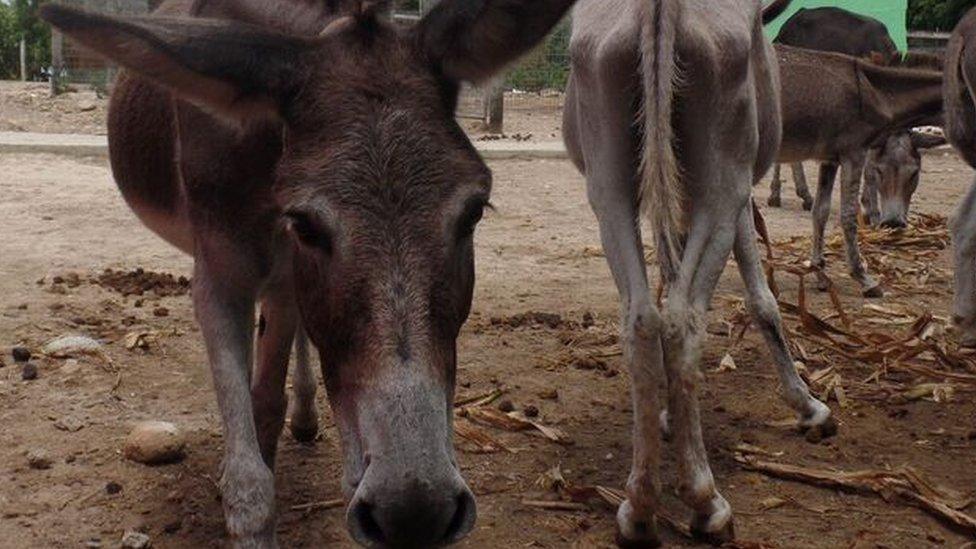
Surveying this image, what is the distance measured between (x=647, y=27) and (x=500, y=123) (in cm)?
1242

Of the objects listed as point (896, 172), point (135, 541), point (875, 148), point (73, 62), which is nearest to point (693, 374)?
point (135, 541)

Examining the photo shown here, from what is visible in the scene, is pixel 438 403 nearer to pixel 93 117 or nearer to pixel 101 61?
pixel 101 61

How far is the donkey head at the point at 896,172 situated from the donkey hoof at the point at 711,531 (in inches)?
271

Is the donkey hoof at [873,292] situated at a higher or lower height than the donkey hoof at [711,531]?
lower

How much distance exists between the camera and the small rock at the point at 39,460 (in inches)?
153

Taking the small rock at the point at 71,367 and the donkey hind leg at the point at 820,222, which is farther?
the donkey hind leg at the point at 820,222

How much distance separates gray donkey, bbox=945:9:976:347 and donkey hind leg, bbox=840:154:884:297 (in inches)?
51.0

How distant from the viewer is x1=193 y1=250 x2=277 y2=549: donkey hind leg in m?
2.91

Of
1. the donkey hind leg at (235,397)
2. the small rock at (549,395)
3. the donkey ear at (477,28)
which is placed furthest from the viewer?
the small rock at (549,395)

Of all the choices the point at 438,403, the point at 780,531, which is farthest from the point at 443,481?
the point at 780,531

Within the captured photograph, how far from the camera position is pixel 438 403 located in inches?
85.9

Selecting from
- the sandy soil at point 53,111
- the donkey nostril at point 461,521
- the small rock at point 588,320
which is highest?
the donkey nostril at point 461,521

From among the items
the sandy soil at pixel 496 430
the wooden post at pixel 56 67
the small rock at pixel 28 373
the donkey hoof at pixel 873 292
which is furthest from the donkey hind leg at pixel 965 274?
the wooden post at pixel 56 67

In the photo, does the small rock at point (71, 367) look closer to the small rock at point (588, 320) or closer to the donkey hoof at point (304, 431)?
the donkey hoof at point (304, 431)
